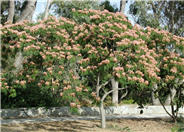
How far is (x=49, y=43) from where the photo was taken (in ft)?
27.0

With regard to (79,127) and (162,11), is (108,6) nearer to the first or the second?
(162,11)

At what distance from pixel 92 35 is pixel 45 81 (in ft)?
6.74

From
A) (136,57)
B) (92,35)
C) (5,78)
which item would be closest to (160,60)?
(136,57)

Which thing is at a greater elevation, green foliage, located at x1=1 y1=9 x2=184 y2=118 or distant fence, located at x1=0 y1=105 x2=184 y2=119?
green foliage, located at x1=1 y1=9 x2=184 y2=118

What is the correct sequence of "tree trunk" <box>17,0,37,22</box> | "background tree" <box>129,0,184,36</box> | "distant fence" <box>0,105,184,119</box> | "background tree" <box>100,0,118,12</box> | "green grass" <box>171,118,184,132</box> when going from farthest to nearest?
1. "background tree" <box>100,0,118,12</box>
2. "background tree" <box>129,0,184,36</box>
3. "tree trunk" <box>17,0,37,22</box>
4. "distant fence" <box>0,105,184,119</box>
5. "green grass" <box>171,118,184,132</box>

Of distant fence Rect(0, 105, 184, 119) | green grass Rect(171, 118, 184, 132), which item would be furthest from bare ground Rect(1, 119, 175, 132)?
distant fence Rect(0, 105, 184, 119)

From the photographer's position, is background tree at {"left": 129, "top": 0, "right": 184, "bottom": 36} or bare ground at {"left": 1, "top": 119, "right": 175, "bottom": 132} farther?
background tree at {"left": 129, "top": 0, "right": 184, "bottom": 36}

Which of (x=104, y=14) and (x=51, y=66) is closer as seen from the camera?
(x=51, y=66)

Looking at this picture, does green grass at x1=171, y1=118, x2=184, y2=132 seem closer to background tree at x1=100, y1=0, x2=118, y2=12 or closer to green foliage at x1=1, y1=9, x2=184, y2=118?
green foliage at x1=1, y1=9, x2=184, y2=118

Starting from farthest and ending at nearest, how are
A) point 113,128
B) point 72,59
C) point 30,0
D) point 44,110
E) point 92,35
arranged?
1. point 30,0
2. point 44,110
3. point 113,128
4. point 92,35
5. point 72,59

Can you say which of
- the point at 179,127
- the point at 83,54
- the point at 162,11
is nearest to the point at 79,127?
the point at 83,54

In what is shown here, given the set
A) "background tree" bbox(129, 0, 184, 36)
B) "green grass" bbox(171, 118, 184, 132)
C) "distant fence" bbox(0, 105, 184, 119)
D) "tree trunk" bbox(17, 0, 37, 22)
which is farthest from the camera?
"background tree" bbox(129, 0, 184, 36)

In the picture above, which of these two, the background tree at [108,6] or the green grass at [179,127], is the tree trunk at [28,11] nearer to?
the green grass at [179,127]

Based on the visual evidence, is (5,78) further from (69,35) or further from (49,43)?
(69,35)
